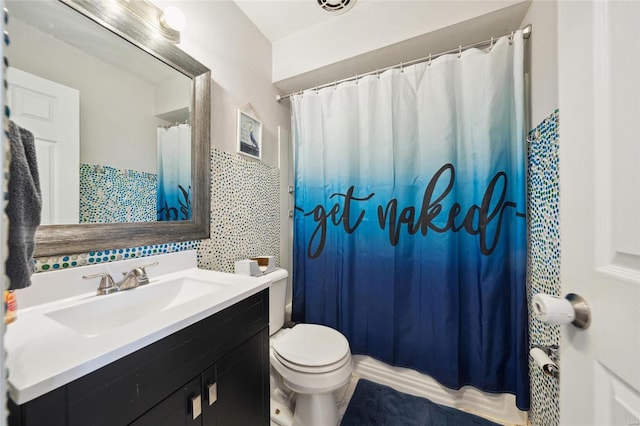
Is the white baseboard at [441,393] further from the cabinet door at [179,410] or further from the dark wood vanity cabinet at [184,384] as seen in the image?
the cabinet door at [179,410]

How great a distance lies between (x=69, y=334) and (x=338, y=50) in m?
1.82

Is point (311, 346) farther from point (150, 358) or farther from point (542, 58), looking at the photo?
point (542, 58)

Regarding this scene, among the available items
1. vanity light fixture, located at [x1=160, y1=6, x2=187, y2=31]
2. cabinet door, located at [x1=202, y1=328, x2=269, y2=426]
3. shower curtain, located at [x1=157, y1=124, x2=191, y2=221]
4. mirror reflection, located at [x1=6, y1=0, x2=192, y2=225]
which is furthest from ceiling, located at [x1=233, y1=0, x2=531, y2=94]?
cabinet door, located at [x1=202, y1=328, x2=269, y2=426]

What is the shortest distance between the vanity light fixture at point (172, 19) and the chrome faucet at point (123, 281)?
1057 mm

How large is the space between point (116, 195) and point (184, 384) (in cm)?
73

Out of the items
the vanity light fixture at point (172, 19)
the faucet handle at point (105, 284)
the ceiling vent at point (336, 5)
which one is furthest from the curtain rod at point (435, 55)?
the faucet handle at point (105, 284)

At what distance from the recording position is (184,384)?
0.64 meters

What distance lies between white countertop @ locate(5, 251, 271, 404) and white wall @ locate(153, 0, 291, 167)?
914 mm

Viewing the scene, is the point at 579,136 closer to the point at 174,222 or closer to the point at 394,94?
the point at 394,94

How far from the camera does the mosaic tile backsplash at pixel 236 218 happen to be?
3.93ft

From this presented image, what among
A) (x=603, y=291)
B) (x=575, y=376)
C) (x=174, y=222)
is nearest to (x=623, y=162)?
(x=603, y=291)

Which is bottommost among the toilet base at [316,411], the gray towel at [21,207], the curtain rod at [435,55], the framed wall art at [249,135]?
the toilet base at [316,411]

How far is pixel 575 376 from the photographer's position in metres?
0.43

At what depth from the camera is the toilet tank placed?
1391 mm
